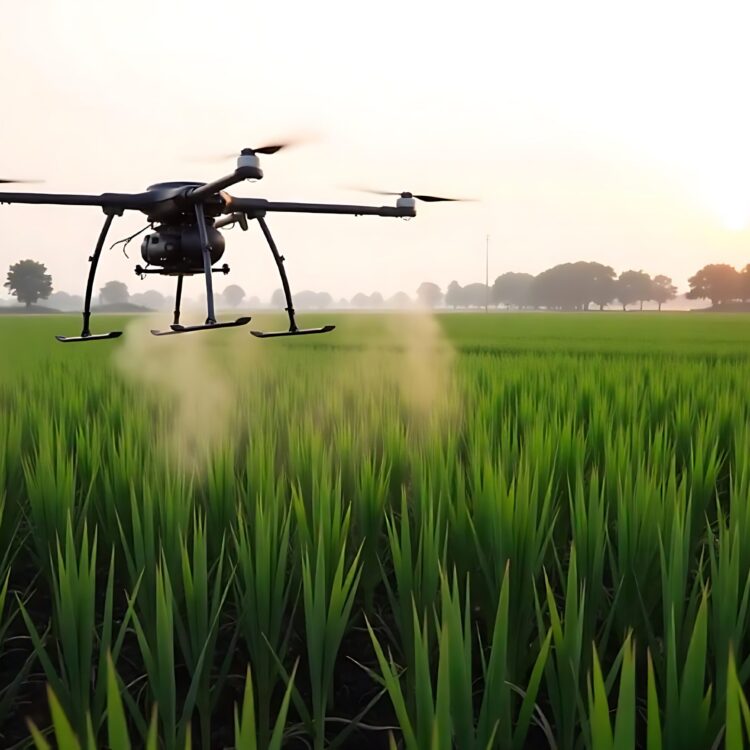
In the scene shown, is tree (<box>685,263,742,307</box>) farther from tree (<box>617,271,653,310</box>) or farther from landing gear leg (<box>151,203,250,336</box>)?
landing gear leg (<box>151,203,250,336</box>)

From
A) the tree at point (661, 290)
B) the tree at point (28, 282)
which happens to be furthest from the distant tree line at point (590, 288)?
the tree at point (28, 282)

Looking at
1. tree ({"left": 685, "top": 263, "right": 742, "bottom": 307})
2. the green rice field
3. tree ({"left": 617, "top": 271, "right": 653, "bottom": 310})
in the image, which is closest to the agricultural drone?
the green rice field

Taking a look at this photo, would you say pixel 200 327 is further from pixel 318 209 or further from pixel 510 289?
pixel 510 289

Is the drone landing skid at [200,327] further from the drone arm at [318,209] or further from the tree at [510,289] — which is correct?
the tree at [510,289]

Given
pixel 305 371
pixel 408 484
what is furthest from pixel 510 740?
pixel 305 371

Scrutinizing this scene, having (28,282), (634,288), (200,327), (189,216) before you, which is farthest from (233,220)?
(634,288)

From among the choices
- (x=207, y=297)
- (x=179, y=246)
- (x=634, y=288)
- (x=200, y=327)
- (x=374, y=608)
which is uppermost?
(x=634, y=288)

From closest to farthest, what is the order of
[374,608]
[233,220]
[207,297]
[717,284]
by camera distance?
[374,608] → [207,297] → [233,220] → [717,284]

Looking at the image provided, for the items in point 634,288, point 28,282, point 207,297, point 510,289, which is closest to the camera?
point 207,297

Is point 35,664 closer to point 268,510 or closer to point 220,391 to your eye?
point 268,510
